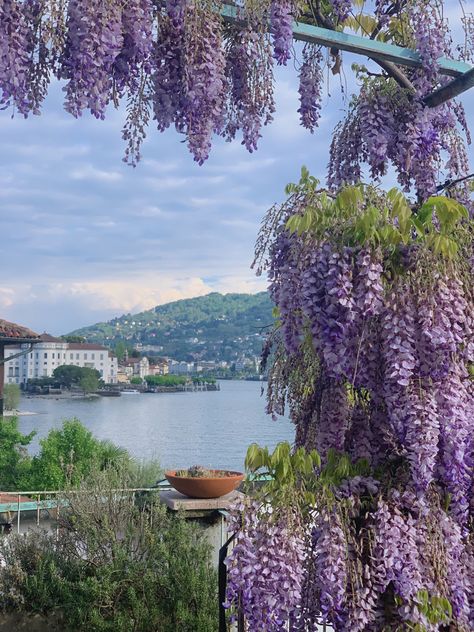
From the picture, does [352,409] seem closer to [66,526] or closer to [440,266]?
[440,266]

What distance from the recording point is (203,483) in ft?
14.1

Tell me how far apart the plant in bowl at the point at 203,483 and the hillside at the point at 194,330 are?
143 ft

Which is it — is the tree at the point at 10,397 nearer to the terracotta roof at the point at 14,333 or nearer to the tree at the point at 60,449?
the terracotta roof at the point at 14,333

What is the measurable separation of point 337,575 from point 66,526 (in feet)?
8.02

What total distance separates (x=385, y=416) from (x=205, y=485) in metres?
2.18

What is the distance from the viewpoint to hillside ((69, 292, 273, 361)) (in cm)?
6072

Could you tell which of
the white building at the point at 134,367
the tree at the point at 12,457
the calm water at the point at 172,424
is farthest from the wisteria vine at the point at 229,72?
the white building at the point at 134,367

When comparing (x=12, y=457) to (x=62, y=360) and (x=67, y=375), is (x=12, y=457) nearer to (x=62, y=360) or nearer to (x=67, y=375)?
(x=67, y=375)

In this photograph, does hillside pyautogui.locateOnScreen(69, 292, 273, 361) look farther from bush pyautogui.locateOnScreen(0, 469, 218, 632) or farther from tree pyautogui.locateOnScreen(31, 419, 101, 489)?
bush pyautogui.locateOnScreen(0, 469, 218, 632)

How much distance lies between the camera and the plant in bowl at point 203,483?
4285 mm

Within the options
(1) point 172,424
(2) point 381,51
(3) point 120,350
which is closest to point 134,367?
(3) point 120,350

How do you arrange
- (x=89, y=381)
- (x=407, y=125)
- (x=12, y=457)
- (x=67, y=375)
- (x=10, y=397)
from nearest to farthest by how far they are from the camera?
(x=407, y=125) → (x=12, y=457) → (x=10, y=397) → (x=89, y=381) → (x=67, y=375)

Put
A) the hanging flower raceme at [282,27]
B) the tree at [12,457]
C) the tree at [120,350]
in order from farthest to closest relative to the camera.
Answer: the tree at [120,350]
the tree at [12,457]
the hanging flower raceme at [282,27]

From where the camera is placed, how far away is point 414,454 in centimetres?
207
